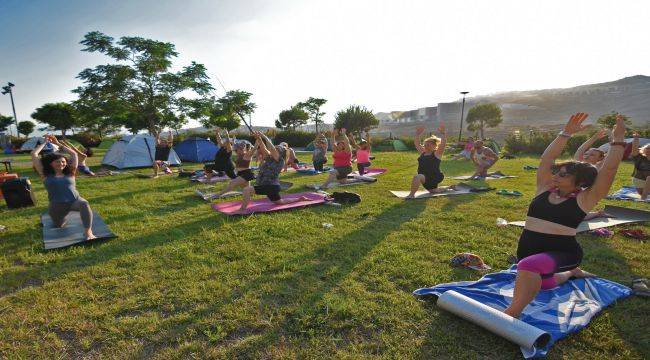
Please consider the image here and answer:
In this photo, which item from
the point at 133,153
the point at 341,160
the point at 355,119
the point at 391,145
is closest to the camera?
the point at 341,160

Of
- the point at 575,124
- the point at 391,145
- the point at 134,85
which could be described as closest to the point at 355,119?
the point at 391,145

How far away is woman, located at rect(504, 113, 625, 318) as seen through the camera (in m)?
2.84

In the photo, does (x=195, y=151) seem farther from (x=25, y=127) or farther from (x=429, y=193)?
(x=25, y=127)

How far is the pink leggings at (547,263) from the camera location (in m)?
2.88

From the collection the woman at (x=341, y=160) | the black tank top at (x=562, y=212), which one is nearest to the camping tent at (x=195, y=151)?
the woman at (x=341, y=160)

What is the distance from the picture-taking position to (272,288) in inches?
142

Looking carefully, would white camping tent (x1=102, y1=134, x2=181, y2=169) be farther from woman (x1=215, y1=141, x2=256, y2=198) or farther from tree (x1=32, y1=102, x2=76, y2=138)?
tree (x1=32, y1=102, x2=76, y2=138)

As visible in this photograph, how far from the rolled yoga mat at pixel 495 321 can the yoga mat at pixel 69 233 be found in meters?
5.02

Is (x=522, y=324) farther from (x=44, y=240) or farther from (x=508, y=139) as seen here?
(x=508, y=139)

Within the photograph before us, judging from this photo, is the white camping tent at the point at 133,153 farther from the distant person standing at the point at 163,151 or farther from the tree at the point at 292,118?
the tree at the point at 292,118

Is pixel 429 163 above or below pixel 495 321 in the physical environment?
above

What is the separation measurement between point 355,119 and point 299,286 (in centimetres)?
3311

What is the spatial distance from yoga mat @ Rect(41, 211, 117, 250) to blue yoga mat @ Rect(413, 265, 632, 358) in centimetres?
490

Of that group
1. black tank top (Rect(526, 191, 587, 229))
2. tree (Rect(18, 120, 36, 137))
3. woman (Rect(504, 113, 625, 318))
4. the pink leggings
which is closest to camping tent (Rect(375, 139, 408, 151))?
woman (Rect(504, 113, 625, 318))
